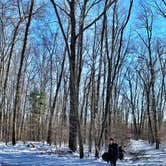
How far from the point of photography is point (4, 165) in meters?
16.1

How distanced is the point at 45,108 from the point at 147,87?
1483 centimetres

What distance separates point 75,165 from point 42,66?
1485 inches

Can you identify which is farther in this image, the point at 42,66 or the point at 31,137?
the point at 31,137

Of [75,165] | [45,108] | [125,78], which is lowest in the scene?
[75,165]

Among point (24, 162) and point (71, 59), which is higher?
point (71, 59)

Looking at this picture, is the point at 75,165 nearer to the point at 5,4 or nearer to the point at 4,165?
the point at 4,165

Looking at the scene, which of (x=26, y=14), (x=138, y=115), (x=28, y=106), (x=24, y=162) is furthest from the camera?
(x=138, y=115)

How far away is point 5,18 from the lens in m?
34.6

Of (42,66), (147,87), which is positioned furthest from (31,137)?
(147,87)

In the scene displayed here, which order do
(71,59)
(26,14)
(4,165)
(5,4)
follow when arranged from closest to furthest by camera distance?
(4,165) < (71,59) < (26,14) < (5,4)

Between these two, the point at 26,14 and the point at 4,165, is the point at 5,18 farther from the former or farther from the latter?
the point at 4,165

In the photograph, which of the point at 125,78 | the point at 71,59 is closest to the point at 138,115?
the point at 125,78

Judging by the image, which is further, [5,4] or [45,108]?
[45,108]

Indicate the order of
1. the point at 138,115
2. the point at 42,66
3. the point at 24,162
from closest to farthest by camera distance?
the point at 24,162
the point at 42,66
the point at 138,115
